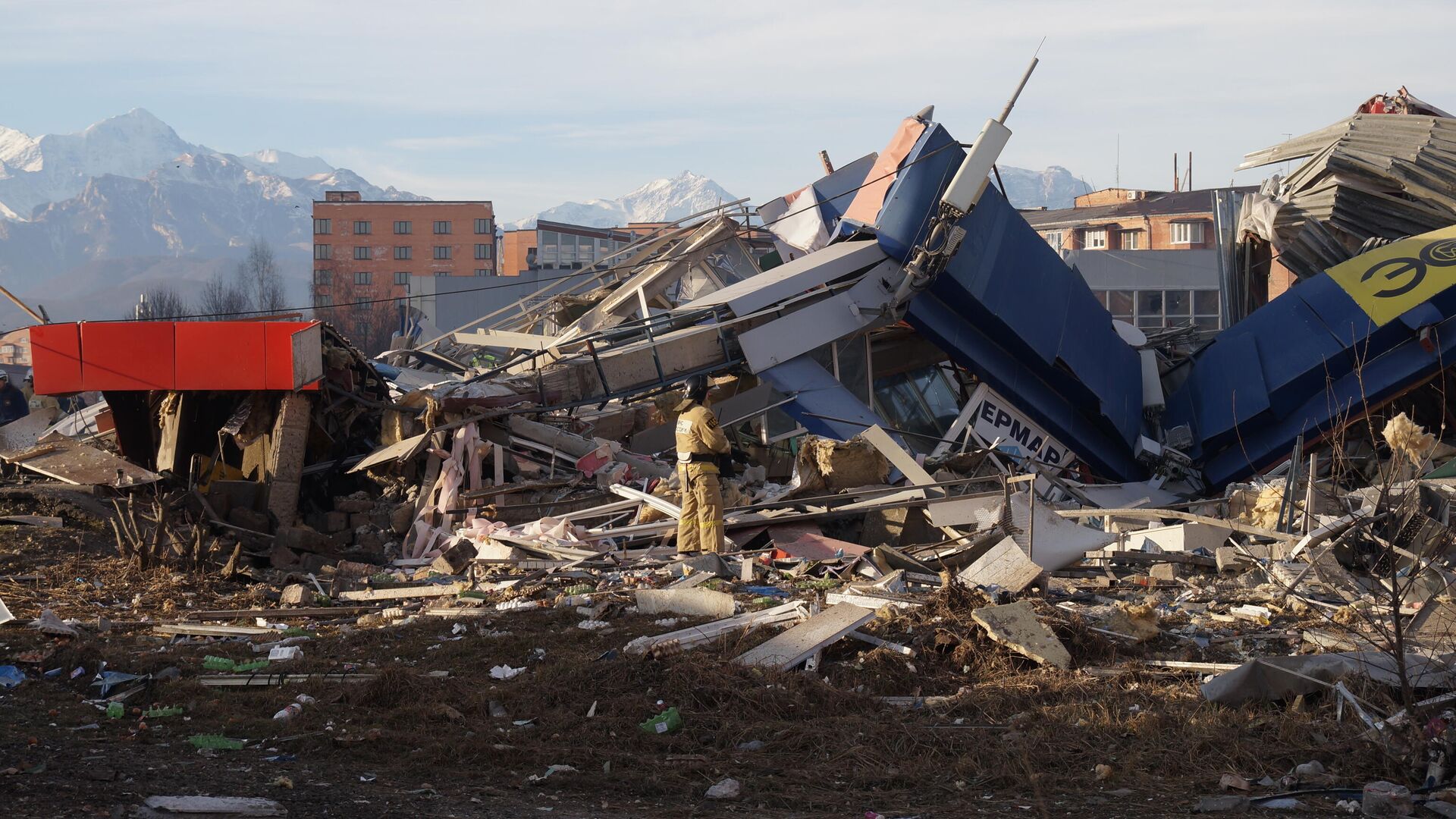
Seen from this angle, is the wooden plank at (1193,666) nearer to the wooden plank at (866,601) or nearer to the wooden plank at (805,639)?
the wooden plank at (866,601)

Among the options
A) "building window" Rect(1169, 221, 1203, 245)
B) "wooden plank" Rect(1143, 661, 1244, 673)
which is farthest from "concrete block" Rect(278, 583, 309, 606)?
"building window" Rect(1169, 221, 1203, 245)

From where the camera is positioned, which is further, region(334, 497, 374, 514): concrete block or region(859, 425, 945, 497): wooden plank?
region(859, 425, 945, 497): wooden plank

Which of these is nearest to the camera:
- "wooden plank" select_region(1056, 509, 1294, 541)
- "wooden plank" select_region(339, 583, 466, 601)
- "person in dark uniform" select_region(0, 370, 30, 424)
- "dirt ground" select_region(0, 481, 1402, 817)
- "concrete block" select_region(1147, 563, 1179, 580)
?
"dirt ground" select_region(0, 481, 1402, 817)

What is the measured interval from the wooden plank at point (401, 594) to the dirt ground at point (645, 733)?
4.42 feet

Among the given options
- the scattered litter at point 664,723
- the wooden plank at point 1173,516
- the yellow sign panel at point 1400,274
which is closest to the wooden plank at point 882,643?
the scattered litter at point 664,723

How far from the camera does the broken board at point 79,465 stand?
10648 millimetres

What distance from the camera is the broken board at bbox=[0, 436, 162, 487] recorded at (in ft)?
34.9

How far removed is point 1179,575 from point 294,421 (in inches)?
294

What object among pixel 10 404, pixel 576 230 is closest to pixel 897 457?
pixel 10 404

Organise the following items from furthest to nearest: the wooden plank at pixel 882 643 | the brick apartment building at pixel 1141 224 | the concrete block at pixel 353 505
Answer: the brick apartment building at pixel 1141 224, the concrete block at pixel 353 505, the wooden plank at pixel 882 643

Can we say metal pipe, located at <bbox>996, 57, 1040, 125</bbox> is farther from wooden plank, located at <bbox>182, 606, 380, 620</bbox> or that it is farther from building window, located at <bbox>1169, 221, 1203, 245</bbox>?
building window, located at <bbox>1169, 221, 1203, 245</bbox>

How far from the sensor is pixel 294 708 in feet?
18.5

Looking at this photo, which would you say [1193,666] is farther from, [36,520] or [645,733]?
[36,520]

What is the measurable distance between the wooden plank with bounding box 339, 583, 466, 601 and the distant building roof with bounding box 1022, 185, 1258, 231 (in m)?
52.1
